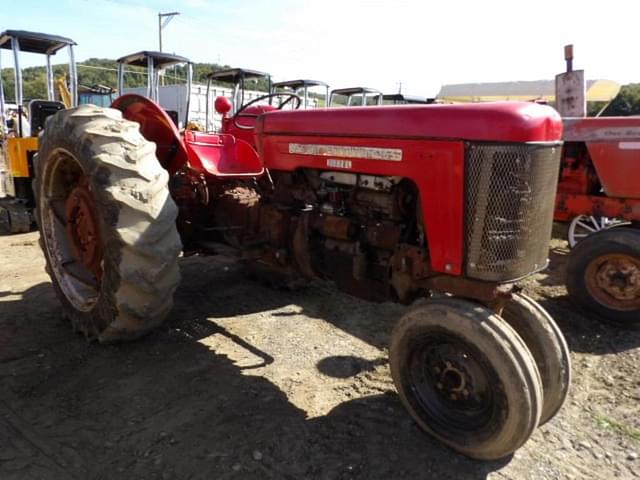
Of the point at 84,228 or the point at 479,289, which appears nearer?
the point at 479,289

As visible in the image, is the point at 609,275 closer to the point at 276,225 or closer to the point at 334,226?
the point at 334,226

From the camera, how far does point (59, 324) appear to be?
363 cm

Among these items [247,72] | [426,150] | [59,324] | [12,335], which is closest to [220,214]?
[59,324]

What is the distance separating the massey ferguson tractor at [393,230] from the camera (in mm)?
2086

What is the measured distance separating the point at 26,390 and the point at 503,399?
97.1 inches

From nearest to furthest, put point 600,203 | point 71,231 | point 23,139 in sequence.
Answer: point 71,231 < point 600,203 < point 23,139

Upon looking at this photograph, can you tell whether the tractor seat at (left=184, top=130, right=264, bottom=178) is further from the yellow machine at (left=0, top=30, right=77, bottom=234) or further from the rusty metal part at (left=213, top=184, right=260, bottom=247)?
the yellow machine at (left=0, top=30, right=77, bottom=234)

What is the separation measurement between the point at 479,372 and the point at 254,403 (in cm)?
119

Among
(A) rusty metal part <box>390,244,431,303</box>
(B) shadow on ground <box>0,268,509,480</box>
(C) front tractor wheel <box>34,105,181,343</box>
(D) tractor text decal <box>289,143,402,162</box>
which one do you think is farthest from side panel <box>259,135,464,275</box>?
(C) front tractor wheel <box>34,105,181,343</box>

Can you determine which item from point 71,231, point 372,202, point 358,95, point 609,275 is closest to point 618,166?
point 609,275

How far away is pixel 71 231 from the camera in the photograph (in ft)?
11.9

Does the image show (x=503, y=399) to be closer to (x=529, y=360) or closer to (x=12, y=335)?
(x=529, y=360)

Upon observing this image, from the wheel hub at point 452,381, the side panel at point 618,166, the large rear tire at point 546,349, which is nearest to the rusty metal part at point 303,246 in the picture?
the wheel hub at point 452,381

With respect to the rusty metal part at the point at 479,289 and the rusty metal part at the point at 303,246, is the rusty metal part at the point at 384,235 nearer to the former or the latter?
the rusty metal part at the point at 479,289
